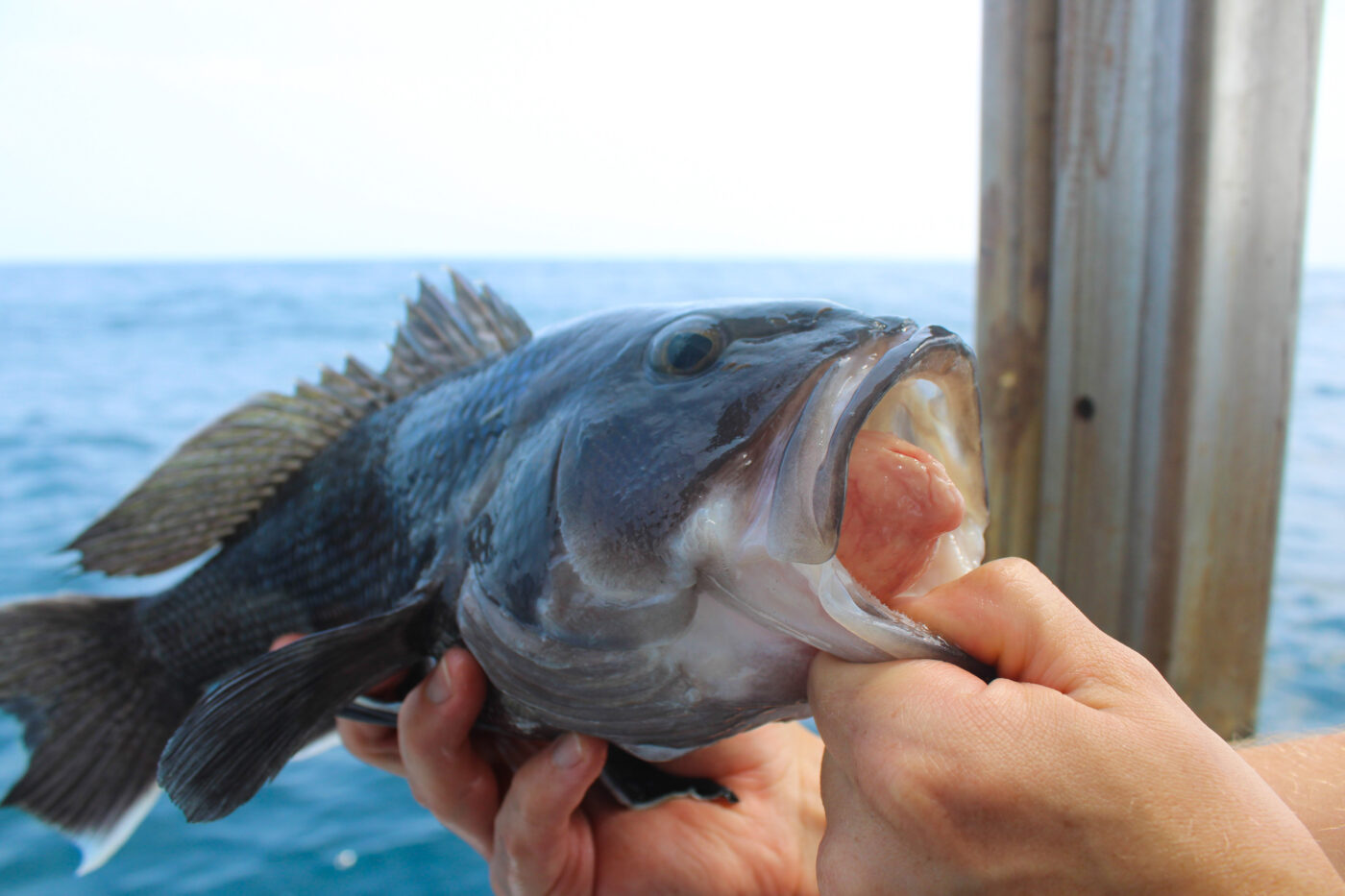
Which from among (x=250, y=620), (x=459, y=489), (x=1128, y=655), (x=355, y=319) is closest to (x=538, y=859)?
(x=459, y=489)

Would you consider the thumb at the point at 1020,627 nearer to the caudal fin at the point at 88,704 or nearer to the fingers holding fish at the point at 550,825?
the fingers holding fish at the point at 550,825

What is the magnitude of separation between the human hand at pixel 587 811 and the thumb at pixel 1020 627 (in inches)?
28.8

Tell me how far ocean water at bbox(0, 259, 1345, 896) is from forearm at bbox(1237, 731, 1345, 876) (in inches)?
61.6

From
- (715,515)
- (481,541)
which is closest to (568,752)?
(481,541)

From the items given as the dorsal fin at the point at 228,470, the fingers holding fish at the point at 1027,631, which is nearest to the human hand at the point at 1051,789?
the fingers holding fish at the point at 1027,631

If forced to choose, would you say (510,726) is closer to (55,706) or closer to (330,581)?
(330,581)

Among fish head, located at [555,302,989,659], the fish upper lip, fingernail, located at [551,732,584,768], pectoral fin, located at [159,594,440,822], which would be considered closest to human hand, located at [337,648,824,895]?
fingernail, located at [551,732,584,768]

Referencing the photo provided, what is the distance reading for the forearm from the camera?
1.02 metres

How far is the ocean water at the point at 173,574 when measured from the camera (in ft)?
11.5

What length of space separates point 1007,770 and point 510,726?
102 centimetres

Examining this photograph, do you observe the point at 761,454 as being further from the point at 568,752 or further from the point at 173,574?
the point at 173,574

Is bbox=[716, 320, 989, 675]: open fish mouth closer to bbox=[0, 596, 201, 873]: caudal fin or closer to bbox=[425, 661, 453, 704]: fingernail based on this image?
bbox=[425, 661, 453, 704]: fingernail

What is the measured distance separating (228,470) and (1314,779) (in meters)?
2.13

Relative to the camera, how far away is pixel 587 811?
1.74 metres
